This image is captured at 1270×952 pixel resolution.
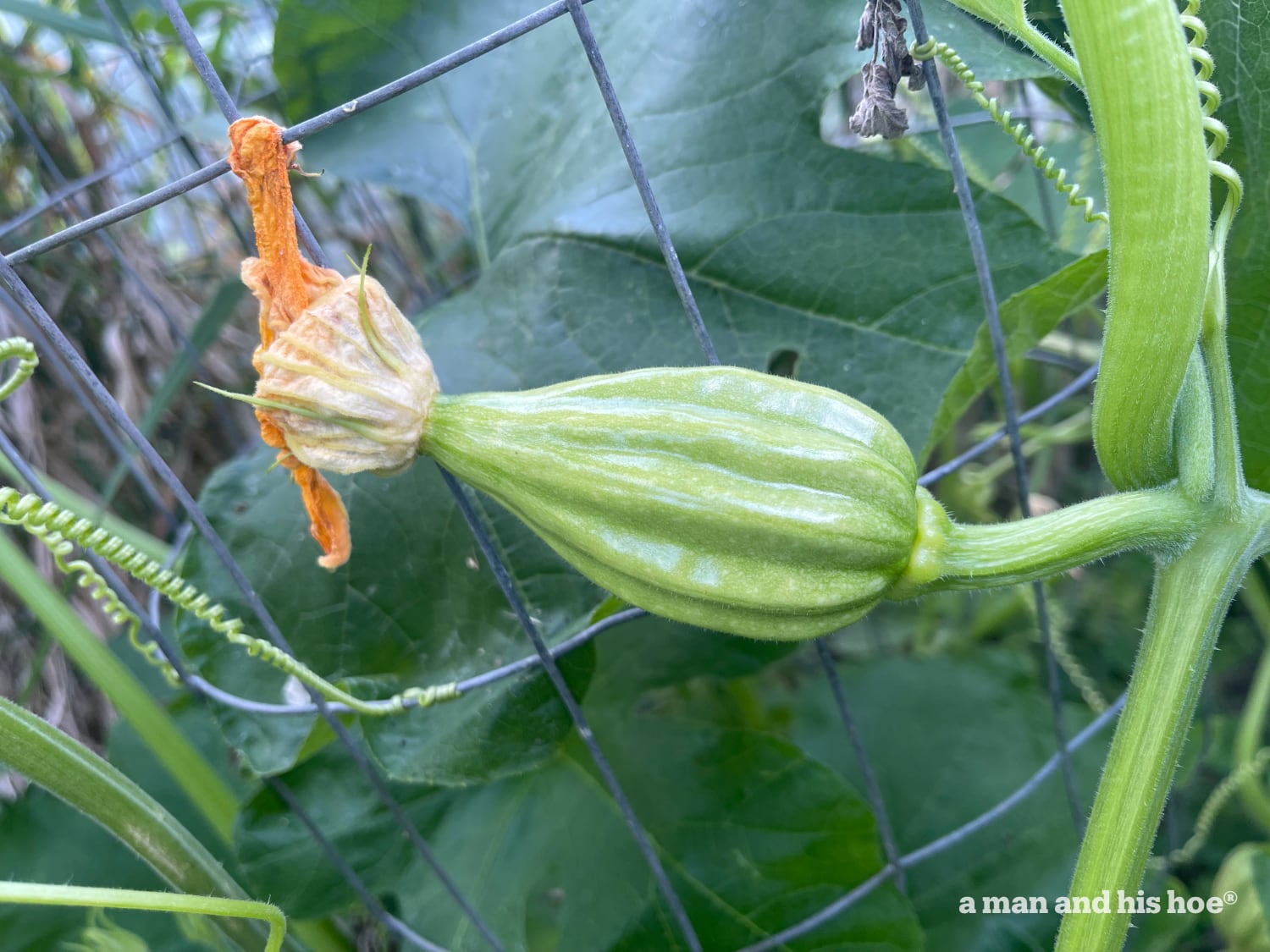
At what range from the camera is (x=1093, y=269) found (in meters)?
0.55

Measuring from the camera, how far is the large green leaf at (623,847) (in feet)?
2.43

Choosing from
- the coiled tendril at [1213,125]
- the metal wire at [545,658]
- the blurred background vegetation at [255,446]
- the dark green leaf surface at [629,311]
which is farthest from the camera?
the blurred background vegetation at [255,446]

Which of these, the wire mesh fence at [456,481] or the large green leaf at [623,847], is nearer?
the wire mesh fence at [456,481]

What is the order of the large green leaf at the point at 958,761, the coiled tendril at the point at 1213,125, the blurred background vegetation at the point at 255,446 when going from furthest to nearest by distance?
the large green leaf at the point at 958,761
the blurred background vegetation at the point at 255,446
the coiled tendril at the point at 1213,125

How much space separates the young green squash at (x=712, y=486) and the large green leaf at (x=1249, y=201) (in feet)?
1.10

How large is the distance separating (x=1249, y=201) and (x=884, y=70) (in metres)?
0.30

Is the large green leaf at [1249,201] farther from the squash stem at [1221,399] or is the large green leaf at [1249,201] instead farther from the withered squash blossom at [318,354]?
the withered squash blossom at [318,354]

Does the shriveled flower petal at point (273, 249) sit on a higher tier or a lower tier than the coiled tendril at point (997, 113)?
higher

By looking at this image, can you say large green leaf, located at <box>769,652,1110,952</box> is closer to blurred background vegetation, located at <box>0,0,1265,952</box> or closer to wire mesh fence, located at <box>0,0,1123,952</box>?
blurred background vegetation, located at <box>0,0,1265,952</box>

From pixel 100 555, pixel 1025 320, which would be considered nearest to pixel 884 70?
pixel 1025 320

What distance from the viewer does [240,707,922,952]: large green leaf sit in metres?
0.74

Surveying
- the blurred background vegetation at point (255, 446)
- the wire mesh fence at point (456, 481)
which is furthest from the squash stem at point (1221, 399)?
the blurred background vegetation at point (255, 446)

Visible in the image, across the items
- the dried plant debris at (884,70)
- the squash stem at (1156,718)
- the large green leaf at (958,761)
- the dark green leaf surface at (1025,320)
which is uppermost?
the dried plant debris at (884,70)

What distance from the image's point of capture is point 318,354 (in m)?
0.45
